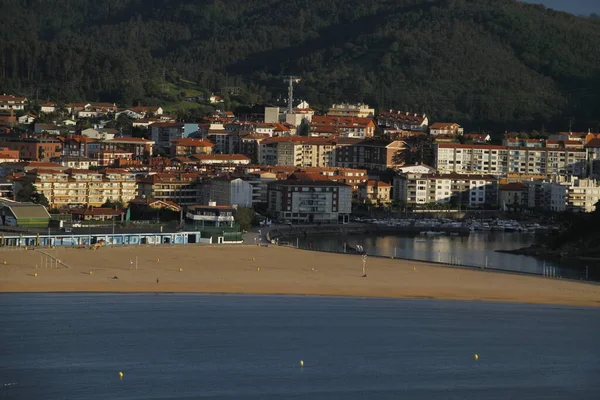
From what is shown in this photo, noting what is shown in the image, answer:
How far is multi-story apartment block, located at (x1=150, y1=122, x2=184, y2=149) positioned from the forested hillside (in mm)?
6613

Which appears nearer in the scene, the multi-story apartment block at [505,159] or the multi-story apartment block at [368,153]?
the multi-story apartment block at [368,153]

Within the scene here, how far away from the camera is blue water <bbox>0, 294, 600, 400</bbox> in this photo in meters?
15.7

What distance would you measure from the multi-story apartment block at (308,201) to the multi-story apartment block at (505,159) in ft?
30.2

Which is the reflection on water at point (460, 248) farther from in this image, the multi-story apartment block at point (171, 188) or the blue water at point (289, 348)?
the blue water at point (289, 348)

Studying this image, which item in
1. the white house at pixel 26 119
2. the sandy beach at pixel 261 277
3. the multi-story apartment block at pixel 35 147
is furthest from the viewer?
the white house at pixel 26 119

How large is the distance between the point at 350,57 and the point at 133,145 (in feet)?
79.2

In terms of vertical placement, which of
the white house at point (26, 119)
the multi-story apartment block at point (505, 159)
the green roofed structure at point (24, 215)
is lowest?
the green roofed structure at point (24, 215)

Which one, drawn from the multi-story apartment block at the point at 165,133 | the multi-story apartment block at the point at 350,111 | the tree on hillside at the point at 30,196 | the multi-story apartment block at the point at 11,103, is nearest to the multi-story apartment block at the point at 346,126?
the multi-story apartment block at the point at 350,111

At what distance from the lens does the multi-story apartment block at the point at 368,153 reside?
4388 centimetres

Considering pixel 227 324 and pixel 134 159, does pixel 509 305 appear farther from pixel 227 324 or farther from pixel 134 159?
pixel 134 159

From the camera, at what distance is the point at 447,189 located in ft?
131

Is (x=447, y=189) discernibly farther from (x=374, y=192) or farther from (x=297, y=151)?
(x=297, y=151)

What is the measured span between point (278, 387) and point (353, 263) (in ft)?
31.6

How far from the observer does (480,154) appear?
44.6 meters
